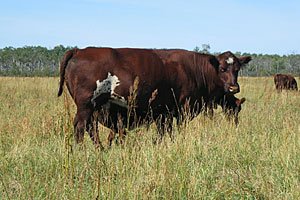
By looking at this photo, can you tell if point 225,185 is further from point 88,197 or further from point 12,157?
point 12,157

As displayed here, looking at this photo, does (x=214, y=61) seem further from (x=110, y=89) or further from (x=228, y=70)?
(x=110, y=89)

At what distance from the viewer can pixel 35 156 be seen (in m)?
4.06

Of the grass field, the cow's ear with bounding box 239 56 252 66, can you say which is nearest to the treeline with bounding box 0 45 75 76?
the cow's ear with bounding box 239 56 252 66

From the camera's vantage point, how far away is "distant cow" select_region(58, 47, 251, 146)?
5055 millimetres

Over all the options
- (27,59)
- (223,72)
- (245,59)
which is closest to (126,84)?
(223,72)

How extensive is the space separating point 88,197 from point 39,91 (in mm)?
10668

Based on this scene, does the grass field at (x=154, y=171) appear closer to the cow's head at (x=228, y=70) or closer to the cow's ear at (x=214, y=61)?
the cow's head at (x=228, y=70)

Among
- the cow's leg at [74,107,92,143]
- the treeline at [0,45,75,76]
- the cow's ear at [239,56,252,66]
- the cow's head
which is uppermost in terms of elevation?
the treeline at [0,45,75,76]

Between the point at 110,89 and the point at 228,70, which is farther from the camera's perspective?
A: the point at 228,70

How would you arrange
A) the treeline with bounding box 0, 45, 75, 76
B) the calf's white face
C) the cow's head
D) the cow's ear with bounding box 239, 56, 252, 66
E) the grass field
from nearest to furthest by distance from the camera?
the grass field, the calf's white face, the cow's head, the cow's ear with bounding box 239, 56, 252, 66, the treeline with bounding box 0, 45, 75, 76

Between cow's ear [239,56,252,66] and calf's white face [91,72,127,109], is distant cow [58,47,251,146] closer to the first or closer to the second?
calf's white face [91,72,127,109]

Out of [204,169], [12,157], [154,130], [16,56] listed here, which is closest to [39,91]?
[154,130]

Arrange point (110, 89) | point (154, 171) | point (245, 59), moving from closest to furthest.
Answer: point (154, 171), point (110, 89), point (245, 59)

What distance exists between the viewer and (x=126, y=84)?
5.14 meters
